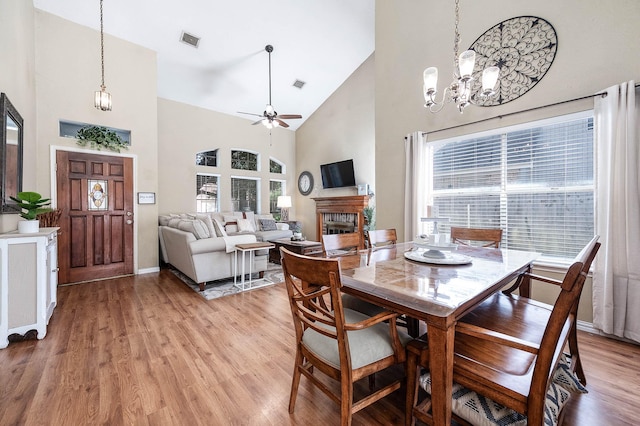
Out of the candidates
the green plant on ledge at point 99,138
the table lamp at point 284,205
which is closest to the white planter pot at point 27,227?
the green plant on ledge at point 99,138

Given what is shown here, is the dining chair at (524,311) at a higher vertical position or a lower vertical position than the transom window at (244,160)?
lower

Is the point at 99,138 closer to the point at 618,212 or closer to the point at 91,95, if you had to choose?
the point at 91,95

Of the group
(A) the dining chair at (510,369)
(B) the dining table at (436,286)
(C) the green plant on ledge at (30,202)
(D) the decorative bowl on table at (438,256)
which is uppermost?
(C) the green plant on ledge at (30,202)

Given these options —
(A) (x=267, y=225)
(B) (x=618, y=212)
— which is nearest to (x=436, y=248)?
(B) (x=618, y=212)

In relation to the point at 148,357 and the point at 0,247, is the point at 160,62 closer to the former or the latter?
the point at 0,247

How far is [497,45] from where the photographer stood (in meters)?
2.91

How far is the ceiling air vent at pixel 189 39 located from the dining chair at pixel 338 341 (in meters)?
4.97

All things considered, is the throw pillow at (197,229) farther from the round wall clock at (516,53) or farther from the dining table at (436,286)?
the round wall clock at (516,53)

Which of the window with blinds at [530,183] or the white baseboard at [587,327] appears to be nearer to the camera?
the white baseboard at [587,327]

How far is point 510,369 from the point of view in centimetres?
111

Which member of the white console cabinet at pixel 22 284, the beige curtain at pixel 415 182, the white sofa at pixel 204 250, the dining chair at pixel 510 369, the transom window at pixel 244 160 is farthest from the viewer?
the transom window at pixel 244 160

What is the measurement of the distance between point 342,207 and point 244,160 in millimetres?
3072

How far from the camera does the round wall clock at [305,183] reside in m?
7.49

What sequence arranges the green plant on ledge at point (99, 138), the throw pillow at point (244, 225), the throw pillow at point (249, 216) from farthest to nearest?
the throw pillow at point (249, 216), the throw pillow at point (244, 225), the green plant on ledge at point (99, 138)
